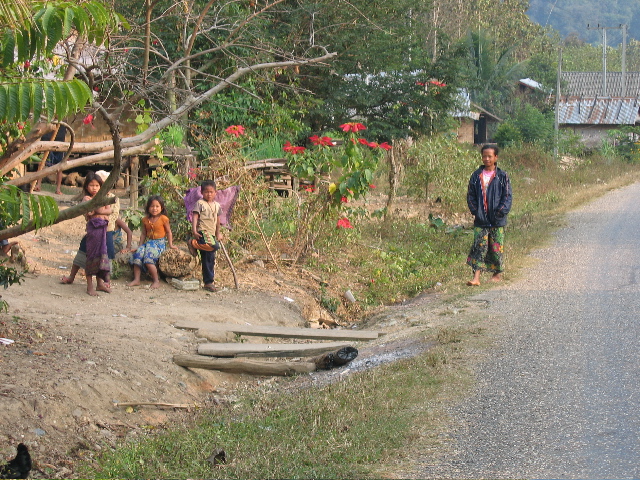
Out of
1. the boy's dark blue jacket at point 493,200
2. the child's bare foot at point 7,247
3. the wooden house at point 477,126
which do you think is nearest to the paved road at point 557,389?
the boy's dark blue jacket at point 493,200

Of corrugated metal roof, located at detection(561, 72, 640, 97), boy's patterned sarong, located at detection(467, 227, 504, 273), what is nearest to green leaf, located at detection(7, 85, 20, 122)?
boy's patterned sarong, located at detection(467, 227, 504, 273)

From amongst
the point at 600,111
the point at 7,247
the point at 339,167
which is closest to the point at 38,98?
the point at 7,247

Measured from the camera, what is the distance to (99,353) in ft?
22.4

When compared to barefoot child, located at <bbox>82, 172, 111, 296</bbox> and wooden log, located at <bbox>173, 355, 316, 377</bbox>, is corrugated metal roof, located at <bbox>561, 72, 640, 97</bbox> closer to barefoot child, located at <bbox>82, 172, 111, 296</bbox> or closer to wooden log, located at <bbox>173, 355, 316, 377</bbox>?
barefoot child, located at <bbox>82, 172, 111, 296</bbox>

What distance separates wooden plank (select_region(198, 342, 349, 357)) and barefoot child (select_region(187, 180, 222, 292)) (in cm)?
240

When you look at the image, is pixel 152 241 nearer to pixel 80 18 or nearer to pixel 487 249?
pixel 487 249

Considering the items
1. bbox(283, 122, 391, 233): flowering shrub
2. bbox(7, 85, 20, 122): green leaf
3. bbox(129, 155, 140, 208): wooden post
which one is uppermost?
bbox(7, 85, 20, 122): green leaf

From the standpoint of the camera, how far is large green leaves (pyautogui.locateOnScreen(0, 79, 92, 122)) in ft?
13.4

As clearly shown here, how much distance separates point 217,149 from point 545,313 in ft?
16.8

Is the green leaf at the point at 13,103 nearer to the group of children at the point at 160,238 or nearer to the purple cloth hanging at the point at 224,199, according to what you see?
the group of children at the point at 160,238

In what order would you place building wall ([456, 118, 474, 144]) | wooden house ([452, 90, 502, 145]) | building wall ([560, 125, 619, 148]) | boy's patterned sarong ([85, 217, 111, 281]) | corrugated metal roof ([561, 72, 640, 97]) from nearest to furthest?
boy's patterned sarong ([85, 217, 111, 281]), wooden house ([452, 90, 502, 145]), building wall ([456, 118, 474, 144]), building wall ([560, 125, 619, 148]), corrugated metal roof ([561, 72, 640, 97])

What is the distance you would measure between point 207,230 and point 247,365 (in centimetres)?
304

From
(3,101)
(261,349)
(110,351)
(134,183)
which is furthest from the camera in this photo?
(134,183)

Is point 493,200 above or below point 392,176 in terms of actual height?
above
